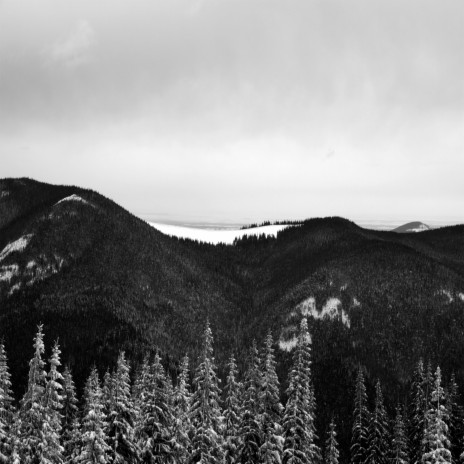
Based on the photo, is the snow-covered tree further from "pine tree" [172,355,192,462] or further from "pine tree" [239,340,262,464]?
"pine tree" [239,340,262,464]

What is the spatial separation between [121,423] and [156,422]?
267 centimetres

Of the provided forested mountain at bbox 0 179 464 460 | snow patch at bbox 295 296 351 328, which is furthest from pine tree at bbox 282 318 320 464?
snow patch at bbox 295 296 351 328

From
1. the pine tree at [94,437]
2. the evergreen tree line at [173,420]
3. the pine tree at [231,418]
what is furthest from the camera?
the pine tree at [231,418]

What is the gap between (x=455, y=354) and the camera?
161m

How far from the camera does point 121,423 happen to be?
33281mm

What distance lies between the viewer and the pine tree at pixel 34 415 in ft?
98.3

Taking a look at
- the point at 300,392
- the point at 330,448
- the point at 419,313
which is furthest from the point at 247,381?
the point at 419,313

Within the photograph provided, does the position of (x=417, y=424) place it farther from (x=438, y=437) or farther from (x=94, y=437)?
(x=94, y=437)

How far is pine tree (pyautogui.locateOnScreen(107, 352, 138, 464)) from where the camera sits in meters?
32.9

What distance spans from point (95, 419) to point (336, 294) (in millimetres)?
154479

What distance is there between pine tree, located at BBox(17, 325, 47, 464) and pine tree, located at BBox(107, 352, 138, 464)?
4614mm

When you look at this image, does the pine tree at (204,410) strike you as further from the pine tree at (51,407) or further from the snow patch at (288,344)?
the snow patch at (288,344)

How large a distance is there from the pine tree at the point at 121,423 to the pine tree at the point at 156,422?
89cm

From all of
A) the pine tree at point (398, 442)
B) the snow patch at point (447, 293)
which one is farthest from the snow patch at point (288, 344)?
the pine tree at point (398, 442)
